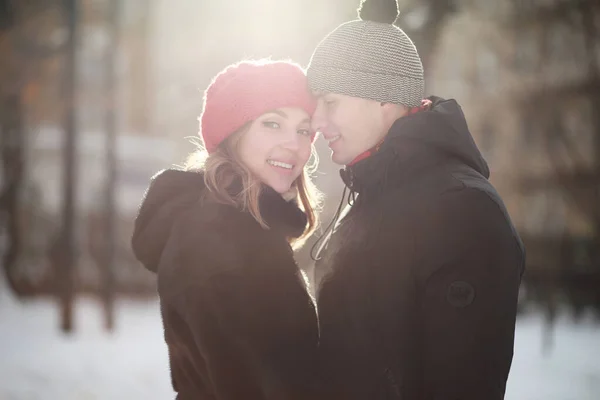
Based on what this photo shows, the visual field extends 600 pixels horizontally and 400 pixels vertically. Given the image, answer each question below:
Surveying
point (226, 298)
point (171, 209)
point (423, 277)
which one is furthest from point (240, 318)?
point (423, 277)

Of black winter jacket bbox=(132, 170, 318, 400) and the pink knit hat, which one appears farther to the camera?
the pink knit hat

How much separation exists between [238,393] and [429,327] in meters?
0.80

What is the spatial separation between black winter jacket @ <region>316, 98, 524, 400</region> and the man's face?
208 millimetres

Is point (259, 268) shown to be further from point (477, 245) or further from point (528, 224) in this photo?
point (528, 224)

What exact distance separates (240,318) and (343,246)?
0.52m

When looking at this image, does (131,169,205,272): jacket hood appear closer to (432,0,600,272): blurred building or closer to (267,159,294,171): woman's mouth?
(267,159,294,171): woman's mouth

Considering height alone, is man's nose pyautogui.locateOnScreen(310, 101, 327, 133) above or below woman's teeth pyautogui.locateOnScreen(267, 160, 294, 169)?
above

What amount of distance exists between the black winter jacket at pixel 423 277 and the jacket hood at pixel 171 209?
0.40m

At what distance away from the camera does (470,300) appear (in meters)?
2.96

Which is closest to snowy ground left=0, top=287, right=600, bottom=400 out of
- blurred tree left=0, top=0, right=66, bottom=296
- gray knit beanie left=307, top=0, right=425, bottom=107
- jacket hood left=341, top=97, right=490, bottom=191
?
blurred tree left=0, top=0, right=66, bottom=296

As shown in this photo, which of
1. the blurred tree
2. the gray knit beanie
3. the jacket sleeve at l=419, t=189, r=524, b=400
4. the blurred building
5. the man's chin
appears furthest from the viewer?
the blurred tree

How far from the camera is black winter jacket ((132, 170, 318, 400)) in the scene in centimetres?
323

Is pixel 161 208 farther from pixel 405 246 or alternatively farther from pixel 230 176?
pixel 405 246

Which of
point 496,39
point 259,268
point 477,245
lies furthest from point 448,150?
point 496,39
